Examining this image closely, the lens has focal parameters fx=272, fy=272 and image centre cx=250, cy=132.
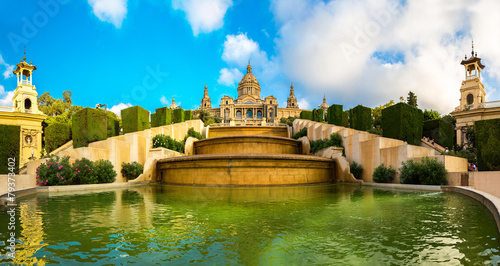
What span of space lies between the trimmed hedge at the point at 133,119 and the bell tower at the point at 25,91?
2920cm

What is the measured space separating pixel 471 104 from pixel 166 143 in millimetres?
41633

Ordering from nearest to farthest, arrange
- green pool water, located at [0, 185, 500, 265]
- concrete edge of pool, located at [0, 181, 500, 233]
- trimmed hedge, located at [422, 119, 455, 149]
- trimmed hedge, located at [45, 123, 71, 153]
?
green pool water, located at [0, 185, 500, 265] < concrete edge of pool, located at [0, 181, 500, 233] < trimmed hedge, located at [422, 119, 455, 149] < trimmed hedge, located at [45, 123, 71, 153]

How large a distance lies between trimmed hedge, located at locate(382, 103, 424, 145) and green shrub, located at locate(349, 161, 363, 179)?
3.89 meters

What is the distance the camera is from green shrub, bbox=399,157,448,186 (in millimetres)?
10906

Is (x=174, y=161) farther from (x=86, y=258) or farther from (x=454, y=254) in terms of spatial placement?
(x=454, y=254)

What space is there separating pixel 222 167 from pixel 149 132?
6.70m

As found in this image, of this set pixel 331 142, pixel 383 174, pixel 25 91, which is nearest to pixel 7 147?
pixel 331 142

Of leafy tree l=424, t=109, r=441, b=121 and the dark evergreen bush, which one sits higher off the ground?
leafy tree l=424, t=109, r=441, b=121

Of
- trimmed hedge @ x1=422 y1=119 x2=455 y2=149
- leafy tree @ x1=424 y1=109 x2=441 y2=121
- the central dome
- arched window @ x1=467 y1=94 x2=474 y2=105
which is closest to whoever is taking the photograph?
trimmed hedge @ x1=422 y1=119 x2=455 y2=149

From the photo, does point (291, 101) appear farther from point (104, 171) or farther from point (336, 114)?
point (104, 171)

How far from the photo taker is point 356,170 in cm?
1479

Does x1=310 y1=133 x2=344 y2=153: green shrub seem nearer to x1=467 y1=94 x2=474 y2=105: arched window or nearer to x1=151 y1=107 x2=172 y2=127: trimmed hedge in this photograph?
x1=151 y1=107 x2=172 y2=127: trimmed hedge

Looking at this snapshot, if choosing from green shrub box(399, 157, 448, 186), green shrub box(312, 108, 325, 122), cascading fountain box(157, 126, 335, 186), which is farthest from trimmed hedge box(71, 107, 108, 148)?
green shrub box(312, 108, 325, 122)

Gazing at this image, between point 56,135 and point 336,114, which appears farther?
point 56,135
